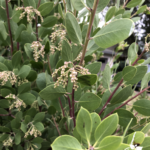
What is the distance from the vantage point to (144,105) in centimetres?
47

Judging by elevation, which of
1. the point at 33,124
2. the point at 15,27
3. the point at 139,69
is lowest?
the point at 33,124

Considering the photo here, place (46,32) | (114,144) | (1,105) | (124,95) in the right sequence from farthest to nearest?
1. (46,32)
2. (1,105)
3. (124,95)
4. (114,144)

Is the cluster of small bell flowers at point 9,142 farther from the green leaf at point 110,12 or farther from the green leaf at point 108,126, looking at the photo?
the green leaf at point 110,12

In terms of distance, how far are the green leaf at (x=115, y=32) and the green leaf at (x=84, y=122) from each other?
0.16 meters

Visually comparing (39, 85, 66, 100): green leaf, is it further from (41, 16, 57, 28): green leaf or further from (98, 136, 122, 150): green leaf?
(41, 16, 57, 28): green leaf

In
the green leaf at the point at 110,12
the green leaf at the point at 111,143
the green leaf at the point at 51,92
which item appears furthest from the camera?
the green leaf at the point at 110,12

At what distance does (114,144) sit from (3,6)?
0.71 metres

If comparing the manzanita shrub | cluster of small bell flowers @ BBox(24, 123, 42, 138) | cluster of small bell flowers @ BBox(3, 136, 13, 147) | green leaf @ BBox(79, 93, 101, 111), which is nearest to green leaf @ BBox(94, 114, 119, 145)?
the manzanita shrub

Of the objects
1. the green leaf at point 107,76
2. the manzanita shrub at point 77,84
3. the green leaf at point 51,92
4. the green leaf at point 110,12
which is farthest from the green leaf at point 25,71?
the green leaf at point 110,12

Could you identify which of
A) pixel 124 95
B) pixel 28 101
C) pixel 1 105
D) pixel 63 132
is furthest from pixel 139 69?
pixel 1 105

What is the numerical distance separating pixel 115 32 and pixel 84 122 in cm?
21

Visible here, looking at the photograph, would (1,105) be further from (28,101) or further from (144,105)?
(144,105)

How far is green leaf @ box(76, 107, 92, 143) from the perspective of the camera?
0.30 meters

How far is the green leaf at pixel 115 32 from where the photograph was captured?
0.29 metres
